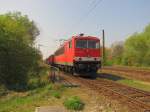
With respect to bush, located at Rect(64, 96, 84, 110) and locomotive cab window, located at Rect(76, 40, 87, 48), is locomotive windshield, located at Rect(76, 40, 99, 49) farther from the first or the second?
bush, located at Rect(64, 96, 84, 110)

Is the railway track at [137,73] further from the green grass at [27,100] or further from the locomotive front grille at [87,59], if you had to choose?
the green grass at [27,100]

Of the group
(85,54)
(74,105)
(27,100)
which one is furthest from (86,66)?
(74,105)

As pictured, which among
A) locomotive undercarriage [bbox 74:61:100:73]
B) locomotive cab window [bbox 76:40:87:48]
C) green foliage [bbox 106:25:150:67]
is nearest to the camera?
locomotive undercarriage [bbox 74:61:100:73]

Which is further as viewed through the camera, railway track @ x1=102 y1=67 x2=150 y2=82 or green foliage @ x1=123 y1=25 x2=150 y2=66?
green foliage @ x1=123 y1=25 x2=150 y2=66

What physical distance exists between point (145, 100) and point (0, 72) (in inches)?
380

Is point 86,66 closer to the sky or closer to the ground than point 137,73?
closer to the sky

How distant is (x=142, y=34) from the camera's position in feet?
224

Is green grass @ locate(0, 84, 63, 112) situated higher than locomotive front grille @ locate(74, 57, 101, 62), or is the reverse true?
locomotive front grille @ locate(74, 57, 101, 62)

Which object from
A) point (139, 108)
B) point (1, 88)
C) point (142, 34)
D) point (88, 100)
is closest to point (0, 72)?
point (1, 88)

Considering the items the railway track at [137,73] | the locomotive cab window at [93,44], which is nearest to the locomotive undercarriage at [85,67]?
the locomotive cab window at [93,44]

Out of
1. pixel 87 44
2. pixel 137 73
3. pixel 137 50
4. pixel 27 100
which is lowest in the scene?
pixel 27 100

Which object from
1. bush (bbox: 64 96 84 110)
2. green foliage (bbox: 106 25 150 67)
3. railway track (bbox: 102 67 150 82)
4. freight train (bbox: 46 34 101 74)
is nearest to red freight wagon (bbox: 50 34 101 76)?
freight train (bbox: 46 34 101 74)

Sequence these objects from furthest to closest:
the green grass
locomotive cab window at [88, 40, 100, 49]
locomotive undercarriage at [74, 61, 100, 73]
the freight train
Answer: locomotive cab window at [88, 40, 100, 49], the freight train, locomotive undercarriage at [74, 61, 100, 73], the green grass

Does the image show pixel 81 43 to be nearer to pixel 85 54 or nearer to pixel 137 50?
pixel 85 54
